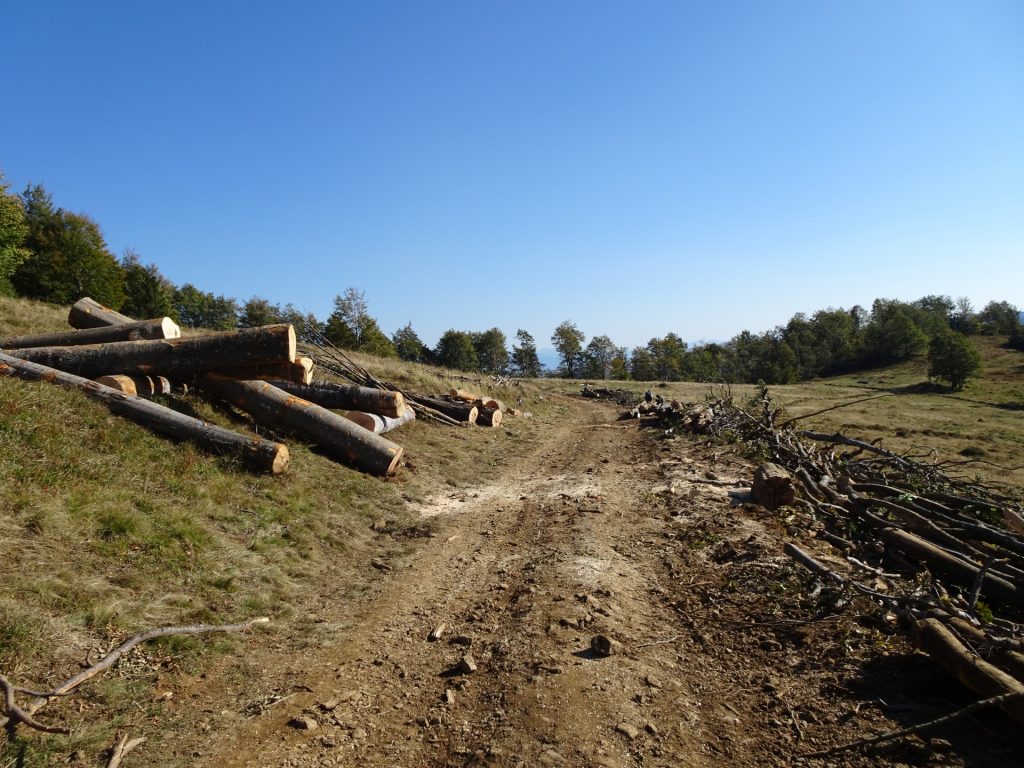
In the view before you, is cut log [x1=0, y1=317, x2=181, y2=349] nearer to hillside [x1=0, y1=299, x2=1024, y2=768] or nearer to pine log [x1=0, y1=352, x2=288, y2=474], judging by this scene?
pine log [x1=0, y1=352, x2=288, y2=474]

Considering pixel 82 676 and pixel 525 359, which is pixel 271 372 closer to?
pixel 82 676

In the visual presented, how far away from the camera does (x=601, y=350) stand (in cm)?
9788

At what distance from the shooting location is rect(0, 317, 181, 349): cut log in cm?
1043

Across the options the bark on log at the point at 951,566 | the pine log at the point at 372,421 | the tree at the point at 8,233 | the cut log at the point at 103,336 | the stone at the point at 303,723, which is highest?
the tree at the point at 8,233

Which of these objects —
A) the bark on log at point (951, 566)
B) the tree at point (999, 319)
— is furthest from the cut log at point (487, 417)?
the tree at point (999, 319)

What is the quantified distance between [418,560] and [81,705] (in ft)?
12.3

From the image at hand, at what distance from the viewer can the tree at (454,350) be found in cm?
7950

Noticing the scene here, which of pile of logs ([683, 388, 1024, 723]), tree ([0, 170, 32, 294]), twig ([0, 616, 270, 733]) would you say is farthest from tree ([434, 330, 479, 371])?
twig ([0, 616, 270, 733])

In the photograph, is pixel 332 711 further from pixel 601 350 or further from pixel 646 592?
pixel 601 350

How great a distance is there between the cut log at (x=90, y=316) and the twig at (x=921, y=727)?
47.4 ft

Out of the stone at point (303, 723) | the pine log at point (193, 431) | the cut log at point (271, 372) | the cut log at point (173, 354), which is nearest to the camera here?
the stone at point (303, 723)

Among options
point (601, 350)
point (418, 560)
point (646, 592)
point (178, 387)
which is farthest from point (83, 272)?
point (601, 350)

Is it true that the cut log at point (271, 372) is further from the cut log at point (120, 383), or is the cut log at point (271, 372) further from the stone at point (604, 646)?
the stone at point (604, 646)

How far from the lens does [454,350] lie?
8000cm
